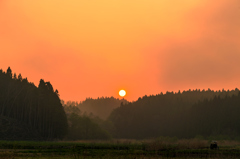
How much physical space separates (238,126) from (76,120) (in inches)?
3088

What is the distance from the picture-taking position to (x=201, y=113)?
613ft

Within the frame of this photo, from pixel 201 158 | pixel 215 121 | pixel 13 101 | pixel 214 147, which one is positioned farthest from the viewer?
pixel 215 121

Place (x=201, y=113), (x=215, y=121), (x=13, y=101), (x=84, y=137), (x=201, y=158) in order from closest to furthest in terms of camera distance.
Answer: (x=201, y=158)
(x=13, y=101)
(x=84, y=137)
(x=215, y=121)
(x=201, y=113)

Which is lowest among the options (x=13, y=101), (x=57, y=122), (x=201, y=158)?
(x=201, y=158)

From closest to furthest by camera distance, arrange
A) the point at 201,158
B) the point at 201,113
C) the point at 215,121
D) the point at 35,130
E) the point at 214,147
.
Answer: the point at 201,158, the point at 214,147, the point at 35,130, the point at 215,121, the point at 201,113

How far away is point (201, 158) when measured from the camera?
48.1 metres

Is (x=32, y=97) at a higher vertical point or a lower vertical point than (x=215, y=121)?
higher

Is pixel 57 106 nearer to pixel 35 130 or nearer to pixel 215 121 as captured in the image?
pixel 35 130

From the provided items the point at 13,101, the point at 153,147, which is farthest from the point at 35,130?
the point at 153,147

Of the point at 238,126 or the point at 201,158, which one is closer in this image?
the point at 201,158

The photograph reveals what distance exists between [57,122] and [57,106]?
22.7 ft

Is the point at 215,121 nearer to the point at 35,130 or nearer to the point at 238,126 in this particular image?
the point at 238,126

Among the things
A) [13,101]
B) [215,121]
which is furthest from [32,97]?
[215,121]

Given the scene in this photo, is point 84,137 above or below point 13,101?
below
